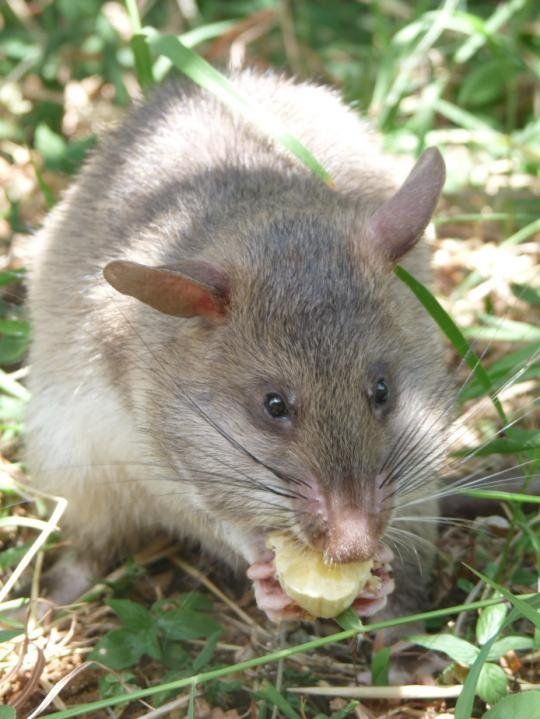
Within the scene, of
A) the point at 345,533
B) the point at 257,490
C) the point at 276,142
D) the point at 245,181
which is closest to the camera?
the point at 345,533

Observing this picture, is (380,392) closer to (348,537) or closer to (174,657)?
(348,537)

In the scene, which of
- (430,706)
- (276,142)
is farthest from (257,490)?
(276,142)

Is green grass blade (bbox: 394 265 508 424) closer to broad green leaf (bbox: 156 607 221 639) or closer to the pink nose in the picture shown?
the pink nose

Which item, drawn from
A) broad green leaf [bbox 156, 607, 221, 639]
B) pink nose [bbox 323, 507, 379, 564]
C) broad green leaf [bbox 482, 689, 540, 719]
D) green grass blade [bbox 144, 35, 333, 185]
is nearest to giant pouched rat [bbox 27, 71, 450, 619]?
pink nose [bbox 323, 507, 379, 564]

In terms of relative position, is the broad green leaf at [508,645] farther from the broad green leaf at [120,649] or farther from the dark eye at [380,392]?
the broad green leaf at [120,649]

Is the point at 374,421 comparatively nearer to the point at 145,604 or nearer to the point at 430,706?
the point at 430,706

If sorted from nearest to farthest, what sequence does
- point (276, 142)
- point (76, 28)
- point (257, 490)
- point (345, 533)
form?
point (345, 533) → point (257, 490) → point (276, 142) → point (76, 28)

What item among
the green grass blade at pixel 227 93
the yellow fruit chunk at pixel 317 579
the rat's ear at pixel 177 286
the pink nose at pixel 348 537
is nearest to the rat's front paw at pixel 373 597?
the yellow fruit chunk at pixel 317 579
